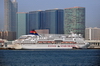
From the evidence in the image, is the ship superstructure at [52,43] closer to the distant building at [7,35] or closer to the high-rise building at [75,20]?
the high-rise building at [75,20]

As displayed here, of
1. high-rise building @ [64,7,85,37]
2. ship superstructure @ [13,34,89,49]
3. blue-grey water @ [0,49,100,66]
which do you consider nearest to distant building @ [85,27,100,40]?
high-rise building @ [64,7,85,37]

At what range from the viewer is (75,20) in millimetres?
125750

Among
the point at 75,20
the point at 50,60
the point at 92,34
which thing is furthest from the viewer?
the point at 75,20

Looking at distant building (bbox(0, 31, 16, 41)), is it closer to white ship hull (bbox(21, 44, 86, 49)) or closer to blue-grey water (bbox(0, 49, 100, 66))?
white ship hull (bbox(21, 44, 86, 49))

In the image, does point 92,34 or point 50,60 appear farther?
point 92,34

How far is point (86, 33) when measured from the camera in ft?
374

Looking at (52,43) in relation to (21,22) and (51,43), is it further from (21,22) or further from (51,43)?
(21,22)

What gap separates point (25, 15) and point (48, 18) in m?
9.76

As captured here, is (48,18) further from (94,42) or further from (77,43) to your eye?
(77,43)

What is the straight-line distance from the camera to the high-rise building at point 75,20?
120 metres

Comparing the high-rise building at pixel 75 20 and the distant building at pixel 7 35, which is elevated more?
the high-rise building at pixel 75 20

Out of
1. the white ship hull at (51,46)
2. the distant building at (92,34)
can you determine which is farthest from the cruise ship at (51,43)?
the distant building at (92,34)

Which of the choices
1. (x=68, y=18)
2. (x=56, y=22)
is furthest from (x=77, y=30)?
(x=56, y=22)

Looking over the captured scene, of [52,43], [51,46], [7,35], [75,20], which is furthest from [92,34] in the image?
[51,46]
